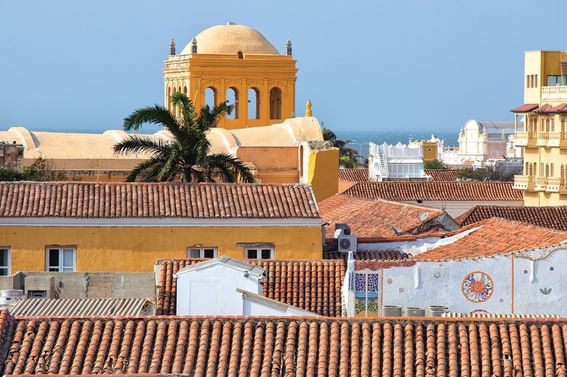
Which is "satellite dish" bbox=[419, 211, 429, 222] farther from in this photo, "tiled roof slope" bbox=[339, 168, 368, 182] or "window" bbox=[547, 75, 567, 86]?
"tiled roof slope" bbox=[339, 168, 368, 182]

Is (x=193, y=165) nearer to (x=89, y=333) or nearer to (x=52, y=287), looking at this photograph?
(x=52, y=287)

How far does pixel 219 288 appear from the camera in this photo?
3002cm

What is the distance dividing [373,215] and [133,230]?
1246 centimetres

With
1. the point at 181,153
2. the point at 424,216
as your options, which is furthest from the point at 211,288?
the point at 424,216

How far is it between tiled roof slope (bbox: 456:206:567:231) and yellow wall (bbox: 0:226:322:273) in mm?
13260

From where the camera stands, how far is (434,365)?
22.2m

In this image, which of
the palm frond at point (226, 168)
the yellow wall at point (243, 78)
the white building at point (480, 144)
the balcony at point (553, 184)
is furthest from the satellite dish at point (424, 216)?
the white building at point (480, 144)

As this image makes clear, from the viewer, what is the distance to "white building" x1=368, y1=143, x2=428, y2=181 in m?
97.4

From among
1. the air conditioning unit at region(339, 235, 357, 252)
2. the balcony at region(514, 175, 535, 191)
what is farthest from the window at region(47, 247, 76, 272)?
the balcony at region(514, 175, 535, 191)

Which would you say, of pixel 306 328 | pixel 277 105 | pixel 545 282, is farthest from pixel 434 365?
pixel 277 105

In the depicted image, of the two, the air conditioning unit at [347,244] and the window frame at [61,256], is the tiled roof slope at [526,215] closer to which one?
the air conditioning unit at [347,244]

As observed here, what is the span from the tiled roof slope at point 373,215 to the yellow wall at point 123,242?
20.3 feet

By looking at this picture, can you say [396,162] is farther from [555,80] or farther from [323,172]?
[323,172]

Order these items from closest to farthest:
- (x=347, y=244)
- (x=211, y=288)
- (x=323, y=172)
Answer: (x=211, y=288) < (x=347, y=244) < (x=323, y=172)
